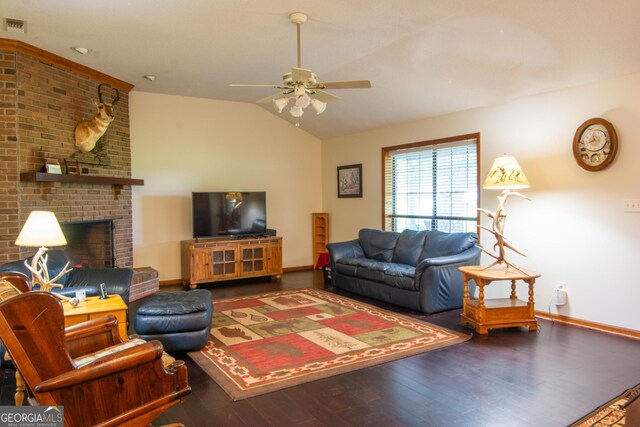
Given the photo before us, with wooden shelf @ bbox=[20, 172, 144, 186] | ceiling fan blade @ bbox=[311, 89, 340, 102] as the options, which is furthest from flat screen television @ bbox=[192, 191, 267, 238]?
ceiling fan blade @ bbox=[311, 89, 340, 102]

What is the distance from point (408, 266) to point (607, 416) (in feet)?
10.00

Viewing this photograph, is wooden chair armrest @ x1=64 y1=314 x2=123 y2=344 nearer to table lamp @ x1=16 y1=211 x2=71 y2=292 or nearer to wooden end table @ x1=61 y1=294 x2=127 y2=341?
wooden end table @ x1=61 y1=294 x2=127 y2=341

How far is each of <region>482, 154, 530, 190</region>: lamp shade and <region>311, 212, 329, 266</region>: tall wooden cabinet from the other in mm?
4030

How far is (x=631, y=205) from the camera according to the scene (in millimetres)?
3994

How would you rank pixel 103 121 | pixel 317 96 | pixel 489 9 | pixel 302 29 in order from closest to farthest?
Result: 1. pixel 489 9
2. pixel 317 96
3. pixel 302 29
4. pixel 103 121

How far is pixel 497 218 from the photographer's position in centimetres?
442

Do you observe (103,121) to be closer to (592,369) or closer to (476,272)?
(476,272)

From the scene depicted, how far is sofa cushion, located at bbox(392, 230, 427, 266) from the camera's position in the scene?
221 inches

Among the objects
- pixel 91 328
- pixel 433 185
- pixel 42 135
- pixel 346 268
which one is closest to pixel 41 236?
pixel 91 328

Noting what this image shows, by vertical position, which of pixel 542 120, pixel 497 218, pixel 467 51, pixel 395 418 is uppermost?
pixel 467 51

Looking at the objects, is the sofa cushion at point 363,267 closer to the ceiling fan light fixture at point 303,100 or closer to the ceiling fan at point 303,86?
the ceiling fan at point 303,86

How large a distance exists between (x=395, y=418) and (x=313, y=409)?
507mm

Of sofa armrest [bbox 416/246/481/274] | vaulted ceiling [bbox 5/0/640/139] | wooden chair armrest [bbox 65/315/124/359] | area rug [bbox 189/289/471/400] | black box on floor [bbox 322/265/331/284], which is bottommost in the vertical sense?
area rug [bbox 189/289/471/400]

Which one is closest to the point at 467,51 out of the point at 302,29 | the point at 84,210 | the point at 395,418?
the point at 302,29
